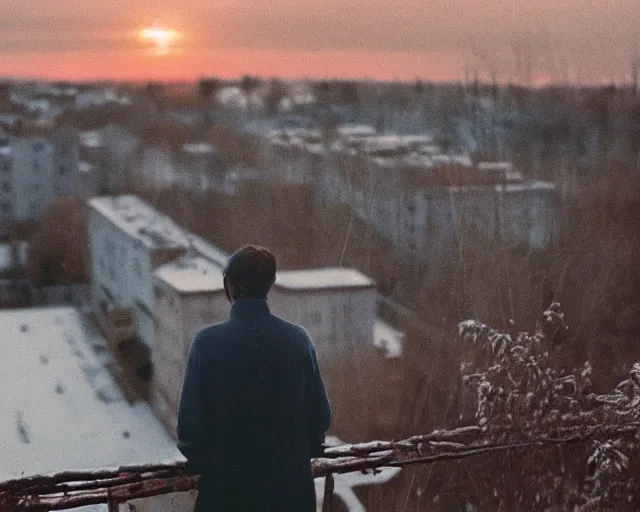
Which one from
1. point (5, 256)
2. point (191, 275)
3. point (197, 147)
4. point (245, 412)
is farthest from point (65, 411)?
point (197, 147)

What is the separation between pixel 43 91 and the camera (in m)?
18.8

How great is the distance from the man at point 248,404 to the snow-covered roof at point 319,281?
228 inches

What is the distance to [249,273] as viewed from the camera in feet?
3.47

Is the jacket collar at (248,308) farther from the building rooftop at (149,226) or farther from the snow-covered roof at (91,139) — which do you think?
the snow-covered roof at (91,139)

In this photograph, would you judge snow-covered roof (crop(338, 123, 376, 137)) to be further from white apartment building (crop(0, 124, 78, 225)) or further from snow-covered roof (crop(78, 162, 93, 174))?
white apartment building (crop(0, 124, 78, 225))

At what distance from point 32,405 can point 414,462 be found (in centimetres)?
664

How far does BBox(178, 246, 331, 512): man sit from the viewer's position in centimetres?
104

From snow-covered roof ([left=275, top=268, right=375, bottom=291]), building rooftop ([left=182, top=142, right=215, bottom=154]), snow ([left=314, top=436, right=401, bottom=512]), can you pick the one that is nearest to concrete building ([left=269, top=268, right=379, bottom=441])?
snow-covered roof ([left=275, top=268, right=375, bottom=291])

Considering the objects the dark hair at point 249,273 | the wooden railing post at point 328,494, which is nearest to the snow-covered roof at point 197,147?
the wooden railing post at point 328,494

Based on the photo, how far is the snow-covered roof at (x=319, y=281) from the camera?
6.94 meters

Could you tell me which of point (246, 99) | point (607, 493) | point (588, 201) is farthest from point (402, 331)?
point (246, 99)

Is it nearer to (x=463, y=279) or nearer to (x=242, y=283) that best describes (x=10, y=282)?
(x=463, y=279)

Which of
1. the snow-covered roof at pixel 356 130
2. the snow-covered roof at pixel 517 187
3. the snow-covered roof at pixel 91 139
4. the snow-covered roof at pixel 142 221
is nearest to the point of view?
the snow-covered roof at pixel 517 187

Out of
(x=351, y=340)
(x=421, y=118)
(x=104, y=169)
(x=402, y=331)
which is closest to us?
(x=351, y=340)
